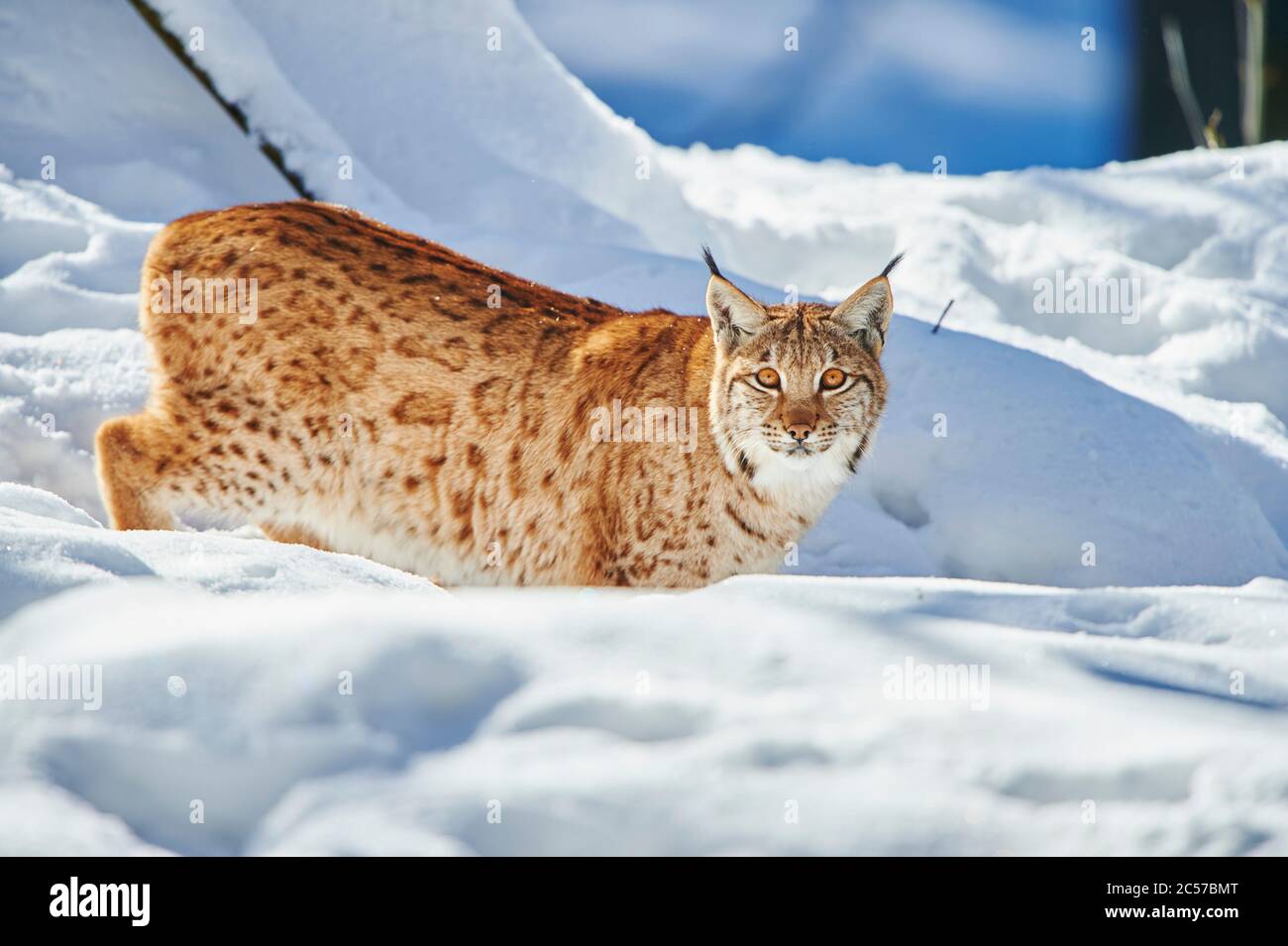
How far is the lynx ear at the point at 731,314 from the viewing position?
4.14 m

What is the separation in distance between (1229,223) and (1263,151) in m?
1.05

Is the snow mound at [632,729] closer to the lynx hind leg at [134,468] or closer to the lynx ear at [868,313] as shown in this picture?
the lynx ear at [868,313]

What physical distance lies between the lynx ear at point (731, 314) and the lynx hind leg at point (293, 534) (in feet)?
5.24

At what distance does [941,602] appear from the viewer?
2.89 meters

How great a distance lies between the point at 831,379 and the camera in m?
4.12

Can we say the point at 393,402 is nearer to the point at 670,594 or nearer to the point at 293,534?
the point at 293,534

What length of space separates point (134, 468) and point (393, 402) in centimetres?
89

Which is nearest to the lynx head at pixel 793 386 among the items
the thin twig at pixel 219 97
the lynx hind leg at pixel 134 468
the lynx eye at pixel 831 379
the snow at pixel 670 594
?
the lynx eye at pixel 831 379

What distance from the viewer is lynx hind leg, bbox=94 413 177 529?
174 inches

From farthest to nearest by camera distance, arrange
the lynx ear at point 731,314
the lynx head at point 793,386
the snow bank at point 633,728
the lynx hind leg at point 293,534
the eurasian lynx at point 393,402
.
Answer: the lynx hind leg at point 293,534 < the eurasian lynx at point 393,402 < the lynx ear at point 731,314 < the lynx head at point 793,386 < the snow bank at point 633,728

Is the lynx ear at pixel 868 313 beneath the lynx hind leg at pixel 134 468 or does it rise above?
above

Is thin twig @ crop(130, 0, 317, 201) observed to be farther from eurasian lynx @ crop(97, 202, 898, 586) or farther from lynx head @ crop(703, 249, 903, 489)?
lynx head @ crop(703, 249, 903, 489)

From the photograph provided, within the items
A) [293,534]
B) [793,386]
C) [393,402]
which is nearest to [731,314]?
[793,386]
